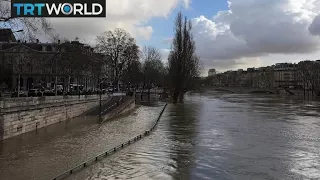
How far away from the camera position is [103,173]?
14367 mm

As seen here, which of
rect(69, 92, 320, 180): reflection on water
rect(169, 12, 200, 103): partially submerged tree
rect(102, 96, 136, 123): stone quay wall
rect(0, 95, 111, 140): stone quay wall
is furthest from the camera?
rect(169, 12, 200, 103): partially submerged tree

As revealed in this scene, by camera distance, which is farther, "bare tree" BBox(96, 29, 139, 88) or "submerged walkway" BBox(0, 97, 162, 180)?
"bare tree" BBox(96, 29, 139, 88)

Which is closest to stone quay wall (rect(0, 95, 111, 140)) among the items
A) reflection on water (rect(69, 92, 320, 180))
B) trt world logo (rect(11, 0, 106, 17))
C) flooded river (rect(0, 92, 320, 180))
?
flooded river (rect(0, 92, 320, 180))

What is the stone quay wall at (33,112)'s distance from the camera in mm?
23172

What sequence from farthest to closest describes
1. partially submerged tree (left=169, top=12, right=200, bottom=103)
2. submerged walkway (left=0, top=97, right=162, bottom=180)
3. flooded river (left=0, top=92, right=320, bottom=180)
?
partially submerged tree (left=169, top=12, right=200, bottom=103)
submerged walkway (left=0, top=97, right=162, bottom=180)
flooded river (left=0, top=92, right=320, bottom=180)

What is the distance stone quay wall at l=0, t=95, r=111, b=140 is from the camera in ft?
76.0

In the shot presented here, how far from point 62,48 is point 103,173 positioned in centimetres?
4251

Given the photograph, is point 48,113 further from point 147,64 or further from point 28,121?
point 147,64

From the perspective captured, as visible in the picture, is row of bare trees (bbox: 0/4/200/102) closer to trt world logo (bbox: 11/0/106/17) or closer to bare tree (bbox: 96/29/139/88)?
bare tree (bbox: 96/29/139/88)

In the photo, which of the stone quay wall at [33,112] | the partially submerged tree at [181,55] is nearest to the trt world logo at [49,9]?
the stone quay wall at [33,112]

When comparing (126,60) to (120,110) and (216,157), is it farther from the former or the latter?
(216,157)

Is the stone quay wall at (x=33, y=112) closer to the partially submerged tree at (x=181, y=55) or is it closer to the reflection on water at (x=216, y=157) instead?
the reflection on water at (x=216, y=157)

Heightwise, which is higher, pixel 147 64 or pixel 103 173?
pixel 147 64

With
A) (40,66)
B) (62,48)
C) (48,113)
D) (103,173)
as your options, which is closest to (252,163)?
(103,173)
